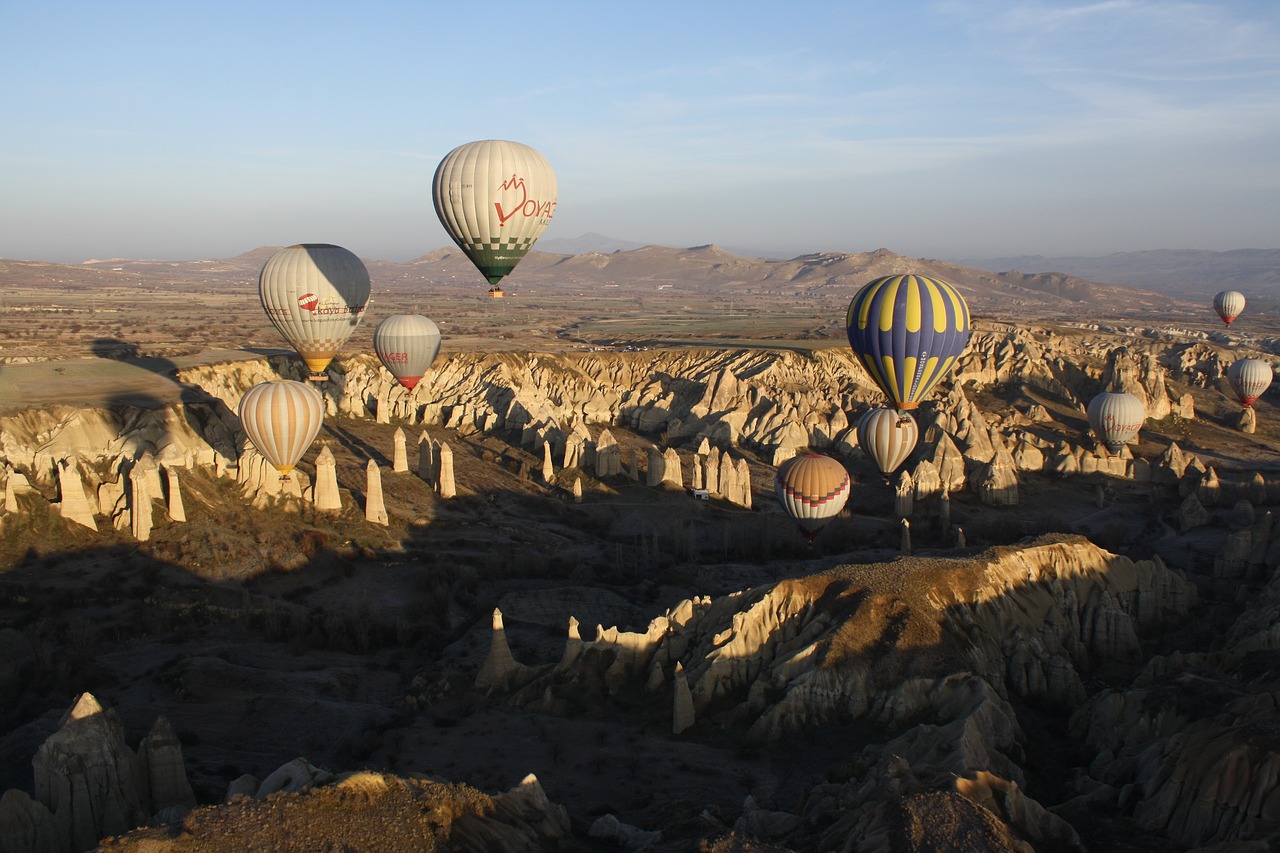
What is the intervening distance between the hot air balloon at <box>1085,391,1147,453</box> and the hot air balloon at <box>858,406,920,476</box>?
1353cm

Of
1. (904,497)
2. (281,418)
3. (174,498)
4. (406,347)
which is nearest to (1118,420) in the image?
(904,497)

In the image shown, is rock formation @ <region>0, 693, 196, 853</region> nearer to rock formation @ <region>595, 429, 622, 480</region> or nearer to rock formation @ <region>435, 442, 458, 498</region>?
rock formation @ <region>435, 442, 458, 498</region>

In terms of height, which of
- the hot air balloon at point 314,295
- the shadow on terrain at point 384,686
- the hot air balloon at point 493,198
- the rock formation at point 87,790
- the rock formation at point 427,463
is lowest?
the shadow on terrain at point 384,686

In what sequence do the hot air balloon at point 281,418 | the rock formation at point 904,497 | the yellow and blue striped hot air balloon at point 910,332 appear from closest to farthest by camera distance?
the hot air balloon at point 281,418, the yellow and blue striped hot air balloon at point 910,332, the rock formation at point 904,497

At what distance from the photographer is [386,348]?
5112 cm

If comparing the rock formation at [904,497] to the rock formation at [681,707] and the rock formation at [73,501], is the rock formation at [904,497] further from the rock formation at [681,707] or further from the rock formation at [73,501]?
the rock formation at [73,501]

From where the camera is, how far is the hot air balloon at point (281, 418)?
34.4m

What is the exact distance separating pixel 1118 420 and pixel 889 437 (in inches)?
597

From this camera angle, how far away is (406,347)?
50.7m

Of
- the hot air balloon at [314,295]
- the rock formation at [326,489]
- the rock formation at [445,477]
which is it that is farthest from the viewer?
the hot air balloon at [314,295]

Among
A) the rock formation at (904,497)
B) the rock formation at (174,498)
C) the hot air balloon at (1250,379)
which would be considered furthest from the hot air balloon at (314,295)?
the hot air balloon at (1250,379)

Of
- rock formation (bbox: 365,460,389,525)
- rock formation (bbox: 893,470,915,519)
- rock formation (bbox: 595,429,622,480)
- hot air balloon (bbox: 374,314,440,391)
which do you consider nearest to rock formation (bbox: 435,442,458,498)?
rock formation (bbox: 365,460,389,525)

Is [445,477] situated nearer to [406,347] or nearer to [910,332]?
[406,347]

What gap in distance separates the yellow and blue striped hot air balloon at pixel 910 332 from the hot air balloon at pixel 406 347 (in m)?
22.6
